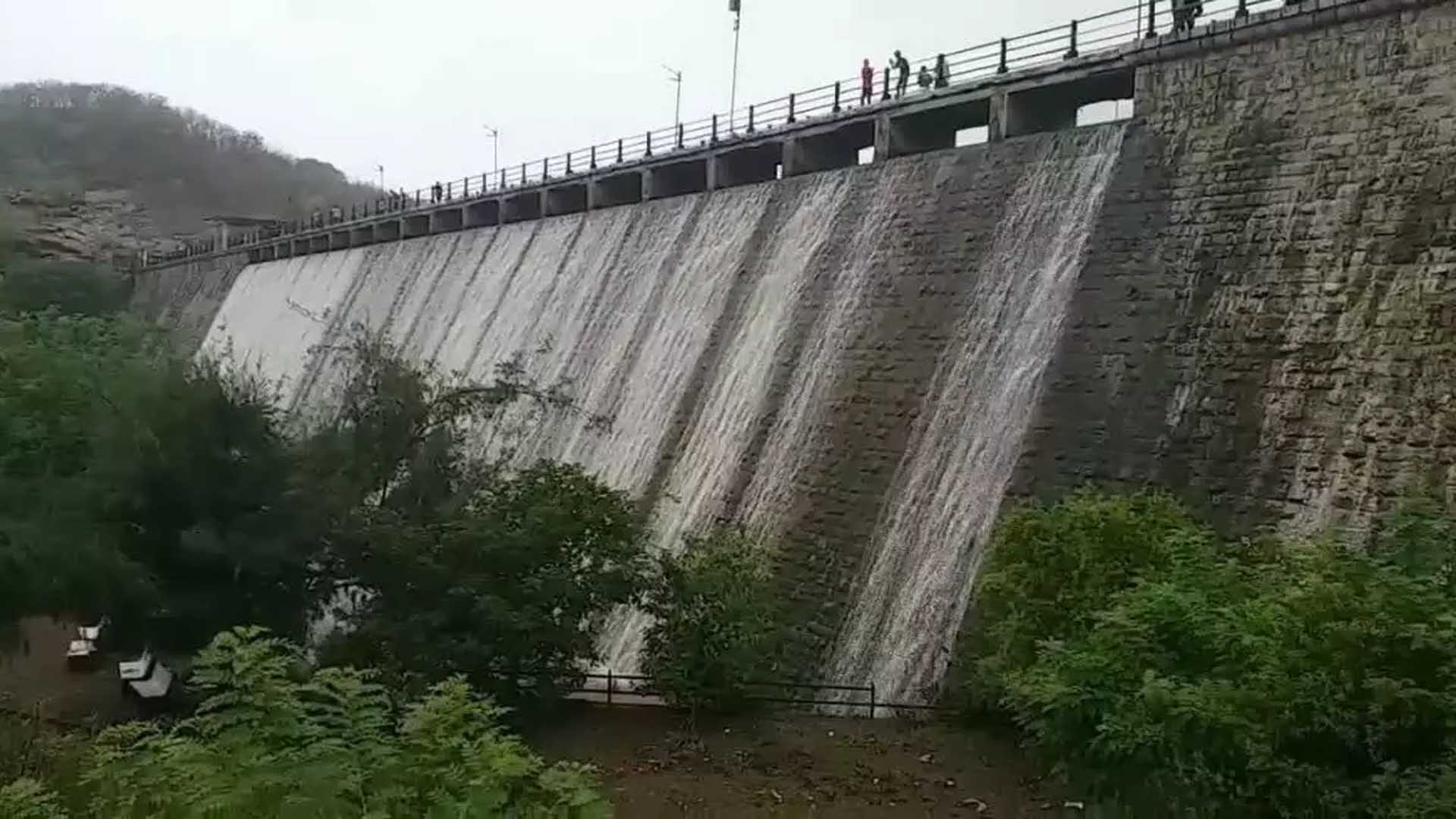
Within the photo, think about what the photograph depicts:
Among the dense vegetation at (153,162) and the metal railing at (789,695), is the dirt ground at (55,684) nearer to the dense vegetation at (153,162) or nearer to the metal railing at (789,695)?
the metal railing at (789,695)

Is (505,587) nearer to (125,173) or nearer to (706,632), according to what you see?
(706,632)

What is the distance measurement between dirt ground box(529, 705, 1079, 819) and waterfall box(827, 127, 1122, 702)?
1.25 meters

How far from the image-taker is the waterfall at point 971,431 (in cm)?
1318

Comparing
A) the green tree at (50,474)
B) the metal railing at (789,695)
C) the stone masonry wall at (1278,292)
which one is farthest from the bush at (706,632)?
the green tree at (50,474)

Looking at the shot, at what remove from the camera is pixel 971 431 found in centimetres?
1434

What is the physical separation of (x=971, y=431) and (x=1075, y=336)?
1657 millimetres

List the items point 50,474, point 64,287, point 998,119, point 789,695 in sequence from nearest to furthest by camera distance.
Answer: point 789,695 → point 50,474 → point 998,119 → point 64,287

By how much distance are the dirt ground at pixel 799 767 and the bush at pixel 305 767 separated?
2.33 metres

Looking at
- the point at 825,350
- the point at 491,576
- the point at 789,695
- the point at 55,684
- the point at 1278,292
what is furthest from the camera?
the point at 825,350

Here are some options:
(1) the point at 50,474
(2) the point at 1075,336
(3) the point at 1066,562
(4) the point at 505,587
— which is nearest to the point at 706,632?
(4) the point at 505,587

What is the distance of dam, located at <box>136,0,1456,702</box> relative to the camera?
432 inches

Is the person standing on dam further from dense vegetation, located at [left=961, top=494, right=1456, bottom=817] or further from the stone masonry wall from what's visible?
dense vegetation, located at [left=961, top=494, right=1456, bottom=817]

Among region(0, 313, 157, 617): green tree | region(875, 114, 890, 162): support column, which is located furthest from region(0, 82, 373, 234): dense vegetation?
region(875, 114, 890, 162): support column

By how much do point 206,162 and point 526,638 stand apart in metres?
116
